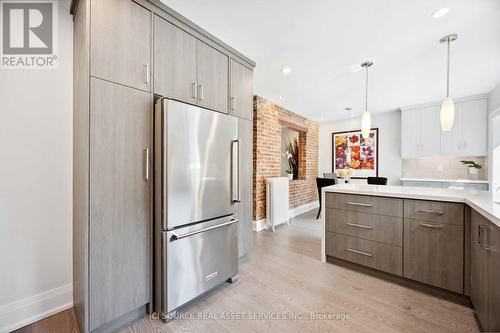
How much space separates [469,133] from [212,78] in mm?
5103

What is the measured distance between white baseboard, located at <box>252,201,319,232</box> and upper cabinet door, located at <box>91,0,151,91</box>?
116 inches

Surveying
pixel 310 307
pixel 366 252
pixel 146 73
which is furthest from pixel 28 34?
pixel 366 252

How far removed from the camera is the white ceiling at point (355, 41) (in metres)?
1.87

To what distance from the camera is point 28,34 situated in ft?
5.63

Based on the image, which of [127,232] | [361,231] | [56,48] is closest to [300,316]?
[361,231]

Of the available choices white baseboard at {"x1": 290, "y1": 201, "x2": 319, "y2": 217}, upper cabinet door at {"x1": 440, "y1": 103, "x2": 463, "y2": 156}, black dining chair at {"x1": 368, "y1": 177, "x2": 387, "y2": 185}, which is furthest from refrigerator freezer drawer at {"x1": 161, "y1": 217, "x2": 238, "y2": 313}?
upper cabinet door at {"x1": 440, "y1": 103, "x2": 463, "y2": 156}

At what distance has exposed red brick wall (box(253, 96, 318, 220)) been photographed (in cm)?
383

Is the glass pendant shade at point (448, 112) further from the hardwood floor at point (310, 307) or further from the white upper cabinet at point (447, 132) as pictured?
the white upper cabinet at point (447, 132)

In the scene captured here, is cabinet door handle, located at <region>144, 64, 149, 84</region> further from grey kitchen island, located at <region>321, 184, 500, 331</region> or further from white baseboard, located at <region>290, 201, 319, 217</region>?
white baseboard, located at <region>290, 201, 319, 217</region>

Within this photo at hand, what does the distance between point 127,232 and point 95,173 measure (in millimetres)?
477

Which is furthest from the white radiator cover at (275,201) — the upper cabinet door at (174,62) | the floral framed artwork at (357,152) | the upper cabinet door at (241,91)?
the floral framed artwork at (357,152)

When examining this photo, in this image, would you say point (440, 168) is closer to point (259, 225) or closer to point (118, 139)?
point (259, 225)

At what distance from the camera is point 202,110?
183 centimetres

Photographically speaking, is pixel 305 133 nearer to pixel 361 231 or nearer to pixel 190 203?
pixel 361 231
